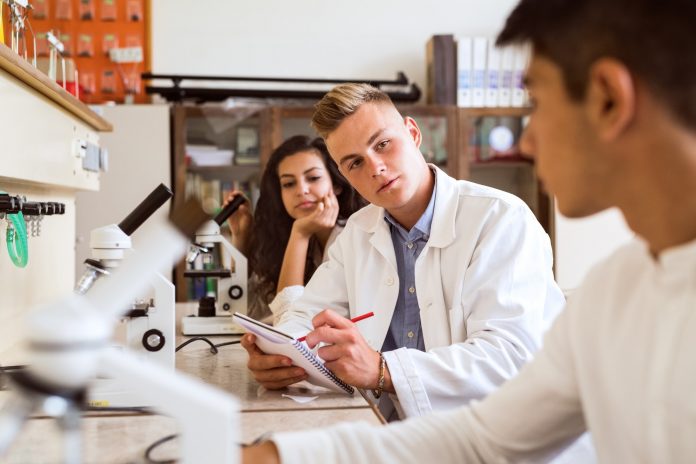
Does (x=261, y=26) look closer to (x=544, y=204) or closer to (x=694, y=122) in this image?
(x=544, y=204)

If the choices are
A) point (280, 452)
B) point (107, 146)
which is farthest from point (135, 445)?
point (107, 146)

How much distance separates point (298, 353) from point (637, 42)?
0.84 meters

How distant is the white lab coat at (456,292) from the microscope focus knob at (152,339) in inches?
16.8

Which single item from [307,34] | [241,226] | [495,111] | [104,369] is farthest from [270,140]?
[104,369]

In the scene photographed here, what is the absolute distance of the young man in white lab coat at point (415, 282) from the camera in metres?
1.30

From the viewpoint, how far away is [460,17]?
4.35m

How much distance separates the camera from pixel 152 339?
1.33m

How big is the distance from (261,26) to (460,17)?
4.15 ft

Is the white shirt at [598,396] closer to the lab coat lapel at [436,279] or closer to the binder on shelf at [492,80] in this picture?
the lab coat lapel at [436,279]

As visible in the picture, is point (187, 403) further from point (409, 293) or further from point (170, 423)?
point (409, 293)

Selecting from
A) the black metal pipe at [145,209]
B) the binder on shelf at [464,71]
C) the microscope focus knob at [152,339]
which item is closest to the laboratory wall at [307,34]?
the binder on shelf at [464,71]

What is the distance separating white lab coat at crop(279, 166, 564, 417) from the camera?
131 cm

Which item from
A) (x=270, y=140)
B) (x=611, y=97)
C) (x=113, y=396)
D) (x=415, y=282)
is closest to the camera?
(x=611, y=97)

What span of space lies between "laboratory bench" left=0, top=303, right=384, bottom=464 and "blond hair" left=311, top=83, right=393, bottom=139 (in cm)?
68
